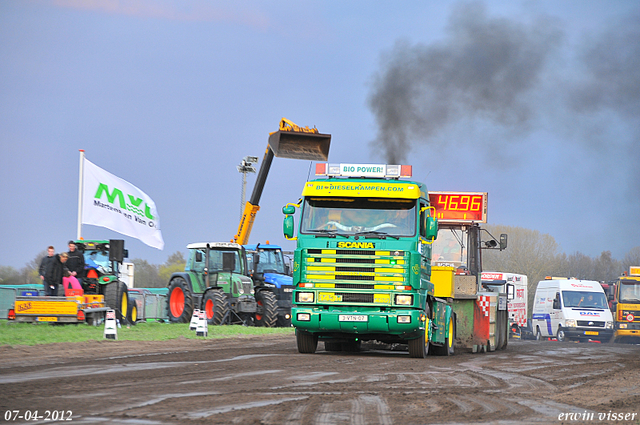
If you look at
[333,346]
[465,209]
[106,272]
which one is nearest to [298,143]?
[465,209]

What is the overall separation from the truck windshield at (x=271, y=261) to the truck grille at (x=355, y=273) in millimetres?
14535

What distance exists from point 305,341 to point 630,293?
83.9 ft

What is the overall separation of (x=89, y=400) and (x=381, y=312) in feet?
24.8

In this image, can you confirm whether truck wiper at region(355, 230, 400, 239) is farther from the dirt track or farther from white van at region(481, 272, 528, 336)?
white van at region(481, 272, 528, 336)

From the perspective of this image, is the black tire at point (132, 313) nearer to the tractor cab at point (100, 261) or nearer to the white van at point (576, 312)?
the tractor cab at point (100, 261)

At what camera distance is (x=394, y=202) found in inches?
577

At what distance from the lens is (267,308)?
85.3 feet

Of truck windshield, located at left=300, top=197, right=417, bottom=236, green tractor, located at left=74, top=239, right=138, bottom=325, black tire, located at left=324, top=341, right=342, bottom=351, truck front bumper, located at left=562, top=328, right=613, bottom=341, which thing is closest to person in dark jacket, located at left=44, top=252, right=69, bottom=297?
green tractor, located at left=74, top=239, right=138, bottom=325

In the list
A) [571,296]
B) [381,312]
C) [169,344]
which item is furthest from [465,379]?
[571,296]

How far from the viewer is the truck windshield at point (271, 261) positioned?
29.0 m

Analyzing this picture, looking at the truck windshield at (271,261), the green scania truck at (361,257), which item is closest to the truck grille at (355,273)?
the green scania truck at (361,257)

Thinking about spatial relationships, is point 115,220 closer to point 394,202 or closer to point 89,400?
point 394,202

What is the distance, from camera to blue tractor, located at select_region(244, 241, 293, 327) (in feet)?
90.7

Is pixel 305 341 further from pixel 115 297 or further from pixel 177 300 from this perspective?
pixel 177 300
